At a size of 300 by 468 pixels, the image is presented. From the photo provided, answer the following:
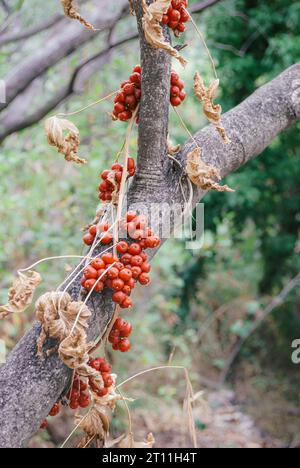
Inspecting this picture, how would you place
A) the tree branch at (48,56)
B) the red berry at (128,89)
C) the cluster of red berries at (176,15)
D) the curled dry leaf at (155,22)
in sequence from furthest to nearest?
the tree branch at (48,56) < the red berry at (128,89) < the cluster of red berries at (176,15) < the curled dry leaf at (155,22)

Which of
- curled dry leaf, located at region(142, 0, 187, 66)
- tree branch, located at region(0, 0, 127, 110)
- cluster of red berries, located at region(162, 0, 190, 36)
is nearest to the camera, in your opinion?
curled dry leaf, located at region(142, 0, 187, 66)

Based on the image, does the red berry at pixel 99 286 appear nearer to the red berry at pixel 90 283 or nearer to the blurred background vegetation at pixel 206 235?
the red berry at pixel 90 283

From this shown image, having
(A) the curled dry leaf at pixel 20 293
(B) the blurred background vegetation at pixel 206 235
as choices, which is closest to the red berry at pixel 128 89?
(A) the curled dry leaf at pixel 20 293

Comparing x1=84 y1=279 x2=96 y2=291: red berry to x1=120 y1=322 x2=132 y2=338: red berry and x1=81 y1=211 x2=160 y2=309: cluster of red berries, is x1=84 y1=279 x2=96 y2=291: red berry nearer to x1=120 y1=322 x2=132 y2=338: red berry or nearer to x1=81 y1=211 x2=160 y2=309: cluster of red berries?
x1=81 y1=211 x2=160 y2=309: cluster of red berries

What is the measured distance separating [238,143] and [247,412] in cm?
330

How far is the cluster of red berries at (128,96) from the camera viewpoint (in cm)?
139

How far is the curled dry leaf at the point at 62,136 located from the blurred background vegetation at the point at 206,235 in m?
1.78

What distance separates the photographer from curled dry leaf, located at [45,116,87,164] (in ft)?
4.28

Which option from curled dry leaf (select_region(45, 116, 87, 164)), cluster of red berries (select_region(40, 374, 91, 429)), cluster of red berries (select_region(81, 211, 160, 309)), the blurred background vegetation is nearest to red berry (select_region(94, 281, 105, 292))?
cluster of red berries (select_region(81, 211, 160, 309))

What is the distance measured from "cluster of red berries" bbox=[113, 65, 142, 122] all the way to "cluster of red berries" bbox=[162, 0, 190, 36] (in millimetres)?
156
